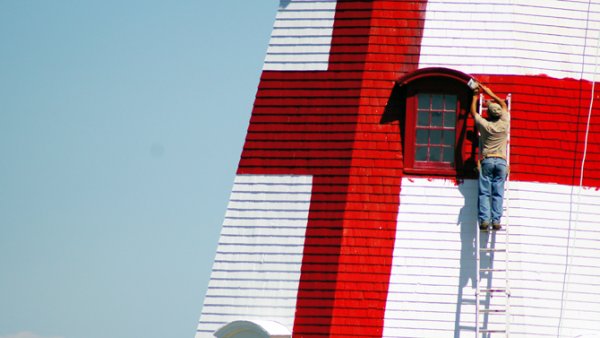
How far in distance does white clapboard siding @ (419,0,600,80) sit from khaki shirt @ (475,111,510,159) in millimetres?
898

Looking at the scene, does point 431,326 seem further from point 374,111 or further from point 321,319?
point 374,111

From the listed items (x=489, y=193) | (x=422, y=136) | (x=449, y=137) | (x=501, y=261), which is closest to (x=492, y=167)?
(x=489, y=193)

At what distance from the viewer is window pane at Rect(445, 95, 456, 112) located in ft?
66.2

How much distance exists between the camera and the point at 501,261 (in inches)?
778

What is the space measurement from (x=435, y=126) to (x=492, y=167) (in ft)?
3.42

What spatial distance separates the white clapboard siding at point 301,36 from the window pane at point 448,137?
1821 mm

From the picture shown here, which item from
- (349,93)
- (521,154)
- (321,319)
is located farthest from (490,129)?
(321,319)

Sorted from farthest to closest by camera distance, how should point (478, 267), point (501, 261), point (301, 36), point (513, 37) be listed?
point (301, 36) < point (513, 37) < point (501, 261) < point (478, 267)

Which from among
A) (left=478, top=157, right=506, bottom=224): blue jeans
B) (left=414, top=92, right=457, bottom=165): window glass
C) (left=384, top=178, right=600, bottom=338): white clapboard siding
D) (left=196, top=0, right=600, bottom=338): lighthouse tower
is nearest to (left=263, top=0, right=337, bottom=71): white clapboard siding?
(left=196, top=0, right=600, bottom=338): lighthouse tower

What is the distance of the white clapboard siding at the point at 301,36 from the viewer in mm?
20703

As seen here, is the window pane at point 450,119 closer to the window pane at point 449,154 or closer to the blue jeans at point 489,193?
the window pane at point 449,154

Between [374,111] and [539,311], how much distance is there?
332cm

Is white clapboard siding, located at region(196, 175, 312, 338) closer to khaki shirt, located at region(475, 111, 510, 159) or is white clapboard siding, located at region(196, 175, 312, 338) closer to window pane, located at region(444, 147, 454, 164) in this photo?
window pane, located at region(444, 147, 454, 164)

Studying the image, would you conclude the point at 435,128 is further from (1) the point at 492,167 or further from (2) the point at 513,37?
(2) the point at 513,37
